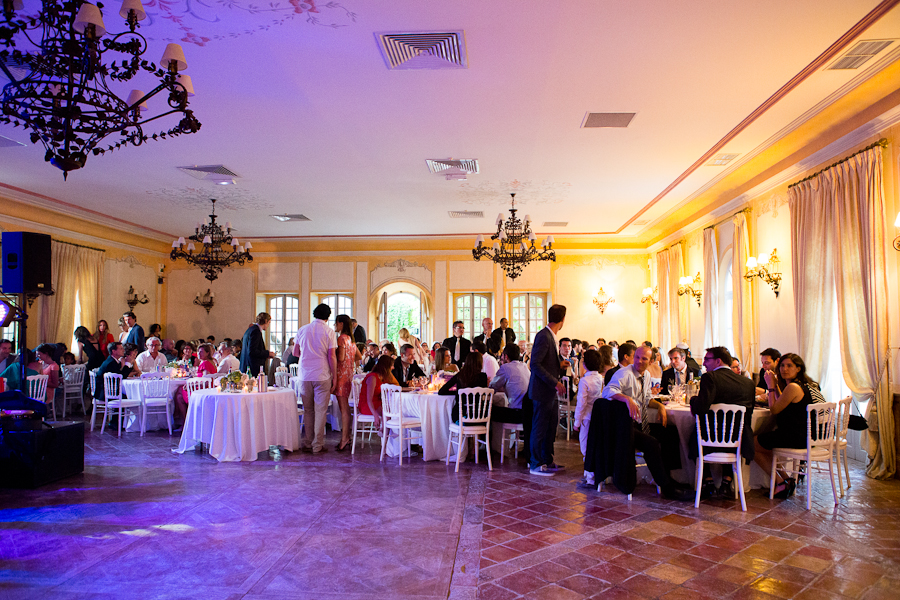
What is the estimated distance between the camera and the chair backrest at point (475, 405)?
602 cm

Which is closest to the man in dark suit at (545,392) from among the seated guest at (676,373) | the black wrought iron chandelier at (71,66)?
the seated guest at (676,373)

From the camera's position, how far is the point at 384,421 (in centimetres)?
644

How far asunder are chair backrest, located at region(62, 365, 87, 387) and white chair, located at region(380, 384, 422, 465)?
652cm

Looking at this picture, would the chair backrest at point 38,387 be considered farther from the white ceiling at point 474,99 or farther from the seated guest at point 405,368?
the seated guest at point 405,368

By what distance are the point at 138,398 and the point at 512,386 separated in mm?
5511

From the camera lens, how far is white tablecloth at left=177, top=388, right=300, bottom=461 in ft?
21.1

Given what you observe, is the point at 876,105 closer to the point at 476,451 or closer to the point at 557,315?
the point at 557,315

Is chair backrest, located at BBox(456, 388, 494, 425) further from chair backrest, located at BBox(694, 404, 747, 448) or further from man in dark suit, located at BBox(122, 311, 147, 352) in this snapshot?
man in dark suit, located at BBox(122, 311, 147, 352)

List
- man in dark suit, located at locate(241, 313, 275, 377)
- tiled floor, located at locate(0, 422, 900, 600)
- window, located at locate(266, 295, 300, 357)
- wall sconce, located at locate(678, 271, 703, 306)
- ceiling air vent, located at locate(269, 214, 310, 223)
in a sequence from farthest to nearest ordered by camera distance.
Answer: window, located at locate(266, 295, 300, 357) → ceiling air vent, located at locate(269, 214, 310, 223) → wall sconce, located at locate(678, 271, 703, 306) → man in dark suit, located at locate(241, 313, 275, 377) → tiled floor, located at locate(0, 422, 900, 600)

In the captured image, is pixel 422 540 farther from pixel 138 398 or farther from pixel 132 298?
pixel 132 298

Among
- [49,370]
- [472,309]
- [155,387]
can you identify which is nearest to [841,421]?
[155,387]

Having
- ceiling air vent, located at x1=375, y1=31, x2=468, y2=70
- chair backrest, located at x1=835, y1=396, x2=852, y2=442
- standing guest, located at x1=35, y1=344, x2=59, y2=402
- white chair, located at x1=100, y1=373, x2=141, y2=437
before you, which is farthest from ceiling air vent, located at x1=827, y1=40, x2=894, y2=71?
standing guest, located at x1=35, y1=344, x2=59, y2=402

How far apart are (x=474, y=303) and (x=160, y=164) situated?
839 centimetres

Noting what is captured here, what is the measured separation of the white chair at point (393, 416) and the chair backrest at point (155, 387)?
12.3 ft
